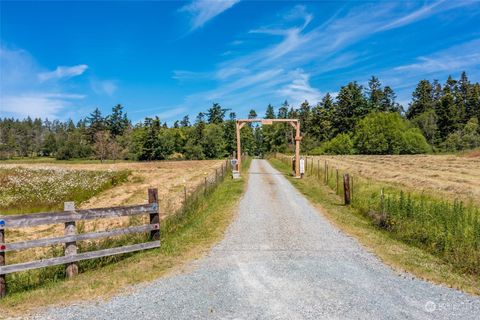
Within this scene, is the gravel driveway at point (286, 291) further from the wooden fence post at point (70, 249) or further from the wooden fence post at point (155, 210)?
the wooden fence post at point (70, 249)

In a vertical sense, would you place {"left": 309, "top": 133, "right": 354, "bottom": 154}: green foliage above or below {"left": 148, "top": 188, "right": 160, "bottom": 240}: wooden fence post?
above

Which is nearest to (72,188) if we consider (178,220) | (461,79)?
(178,220)

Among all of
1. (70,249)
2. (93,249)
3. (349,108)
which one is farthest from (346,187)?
(349,108)

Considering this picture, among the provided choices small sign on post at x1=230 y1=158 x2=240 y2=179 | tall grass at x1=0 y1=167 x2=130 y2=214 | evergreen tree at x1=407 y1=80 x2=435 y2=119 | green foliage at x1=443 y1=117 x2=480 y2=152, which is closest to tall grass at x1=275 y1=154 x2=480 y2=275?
small sign on post at x1=230 y1=158 x2=240 y2=179

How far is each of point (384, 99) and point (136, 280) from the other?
113 m

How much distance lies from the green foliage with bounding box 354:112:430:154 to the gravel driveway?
7695 centimetres

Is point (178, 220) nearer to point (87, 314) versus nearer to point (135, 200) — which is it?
point (87, 314)

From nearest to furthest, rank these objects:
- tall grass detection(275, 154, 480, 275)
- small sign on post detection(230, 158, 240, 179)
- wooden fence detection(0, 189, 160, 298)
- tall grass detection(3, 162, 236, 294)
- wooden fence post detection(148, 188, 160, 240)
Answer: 1. wooden fence detection(0, 189, 160, 298)
2. tall grass detection(3, 162, 236, 294)
3. tall grass detection(275, 154, 480, 275)
4. wooden fence post detection(148, 188, 160, 240)
5. small sign on post detection(230, 158, 240, 179)

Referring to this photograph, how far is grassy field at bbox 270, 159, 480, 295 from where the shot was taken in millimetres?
7246

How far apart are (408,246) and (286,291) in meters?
4.84

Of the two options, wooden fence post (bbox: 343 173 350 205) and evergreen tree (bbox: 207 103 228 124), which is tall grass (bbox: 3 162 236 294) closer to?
wooden fence post (bbox: 343 173 350 205)

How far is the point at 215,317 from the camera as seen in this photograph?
5258 millimetres

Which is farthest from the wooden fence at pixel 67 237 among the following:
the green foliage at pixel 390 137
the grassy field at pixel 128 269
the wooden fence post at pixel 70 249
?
the green foliage at pixel 390 137

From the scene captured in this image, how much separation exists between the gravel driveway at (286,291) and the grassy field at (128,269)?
43 centimetres
